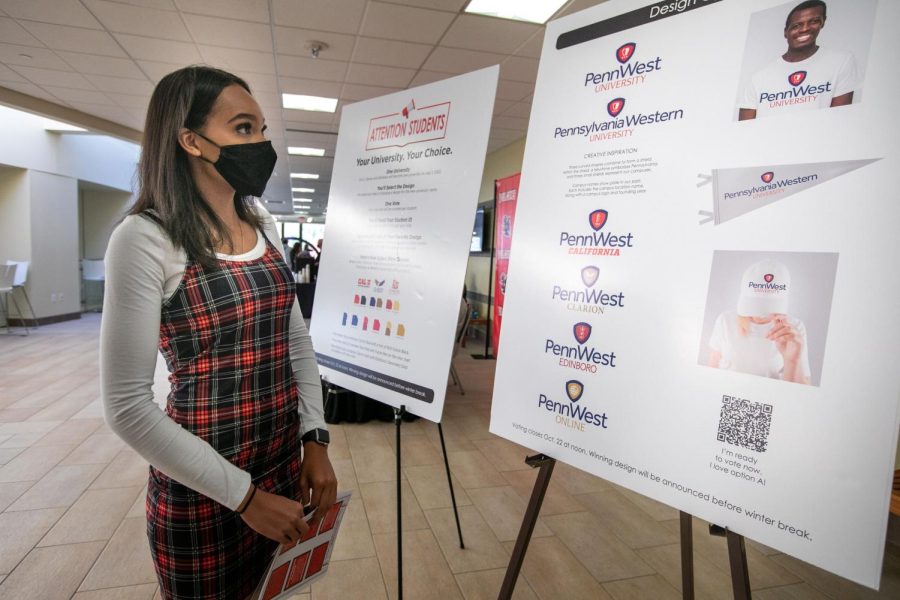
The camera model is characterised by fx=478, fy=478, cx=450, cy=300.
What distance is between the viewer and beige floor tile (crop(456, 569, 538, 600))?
189cm

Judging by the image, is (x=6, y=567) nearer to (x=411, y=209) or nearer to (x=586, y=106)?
(x=411, y=209)

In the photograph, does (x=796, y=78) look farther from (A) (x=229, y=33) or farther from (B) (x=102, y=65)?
(B) (x=102, y=65)

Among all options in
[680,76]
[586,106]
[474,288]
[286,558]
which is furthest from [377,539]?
[474,288]

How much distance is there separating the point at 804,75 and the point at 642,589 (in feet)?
6.27

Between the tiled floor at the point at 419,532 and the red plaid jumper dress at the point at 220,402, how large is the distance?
110 centimetres

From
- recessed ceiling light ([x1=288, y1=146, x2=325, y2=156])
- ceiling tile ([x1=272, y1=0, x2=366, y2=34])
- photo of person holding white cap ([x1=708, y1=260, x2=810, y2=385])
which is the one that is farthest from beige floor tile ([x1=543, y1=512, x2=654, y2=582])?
recessed ceiling light ([x1=288, y1=146, x2=325, y2=156])

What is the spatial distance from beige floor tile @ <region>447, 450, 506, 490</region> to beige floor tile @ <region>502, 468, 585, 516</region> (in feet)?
0.26

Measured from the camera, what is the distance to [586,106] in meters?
1.23

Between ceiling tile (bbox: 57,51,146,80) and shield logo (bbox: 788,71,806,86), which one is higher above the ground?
ceiling tile (bbox: 57,51,146,80)

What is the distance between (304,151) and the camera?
894 centimetres

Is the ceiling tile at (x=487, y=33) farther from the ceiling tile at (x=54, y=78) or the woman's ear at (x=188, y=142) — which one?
the ceiling tile at (x=54, y=78)

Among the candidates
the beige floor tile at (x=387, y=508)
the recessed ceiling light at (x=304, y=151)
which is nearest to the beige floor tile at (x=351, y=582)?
the beige floor tile at (x=387, y=508)

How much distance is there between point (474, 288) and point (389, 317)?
6641 millimetres

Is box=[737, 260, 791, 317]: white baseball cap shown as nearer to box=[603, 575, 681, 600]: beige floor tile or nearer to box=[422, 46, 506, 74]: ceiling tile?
box=[603, 575, 681, 600]: beige floor tile
